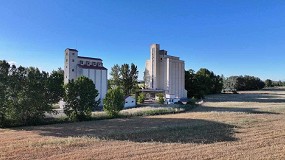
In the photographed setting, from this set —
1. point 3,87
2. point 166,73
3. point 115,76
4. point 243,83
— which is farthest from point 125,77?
point 243,83

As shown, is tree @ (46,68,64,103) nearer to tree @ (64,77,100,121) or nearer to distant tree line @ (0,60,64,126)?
distant tree line @ (0,60,64,126)

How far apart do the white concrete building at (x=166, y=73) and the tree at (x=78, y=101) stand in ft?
154

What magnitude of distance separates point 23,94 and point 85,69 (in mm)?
28540

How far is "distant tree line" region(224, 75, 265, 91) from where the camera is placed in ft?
486

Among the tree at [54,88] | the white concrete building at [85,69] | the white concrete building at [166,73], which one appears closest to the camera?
the tree at [54,88]

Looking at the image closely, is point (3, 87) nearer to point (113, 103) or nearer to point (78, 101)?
point (78, 101)

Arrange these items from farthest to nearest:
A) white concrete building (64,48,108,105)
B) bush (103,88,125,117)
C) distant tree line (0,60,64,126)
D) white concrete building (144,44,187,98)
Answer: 1. white concrete building (144,44,187,98)
2. white concrete building (64,48,108,105)
3. bush (103,88,125,117)
4. distant tree line (0,60,64,126)

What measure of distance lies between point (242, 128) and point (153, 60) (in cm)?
6446

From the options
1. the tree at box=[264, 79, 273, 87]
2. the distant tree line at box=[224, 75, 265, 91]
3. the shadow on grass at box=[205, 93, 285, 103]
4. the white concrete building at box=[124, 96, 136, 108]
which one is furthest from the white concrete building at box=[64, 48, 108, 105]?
the tree at box=[264, 79, 273, 87]

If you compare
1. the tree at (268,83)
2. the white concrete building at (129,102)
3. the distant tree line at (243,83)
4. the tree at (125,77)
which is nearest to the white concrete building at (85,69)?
the white concrete building at (129,102)

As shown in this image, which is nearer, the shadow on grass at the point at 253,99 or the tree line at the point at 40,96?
the tree line at the point at 40,96

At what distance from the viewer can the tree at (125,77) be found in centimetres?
8725

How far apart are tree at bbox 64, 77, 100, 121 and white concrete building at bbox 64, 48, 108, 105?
21679 mm

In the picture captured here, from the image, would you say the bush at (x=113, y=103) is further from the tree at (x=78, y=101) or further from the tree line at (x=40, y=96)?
the tree at (x=78, y=101)
